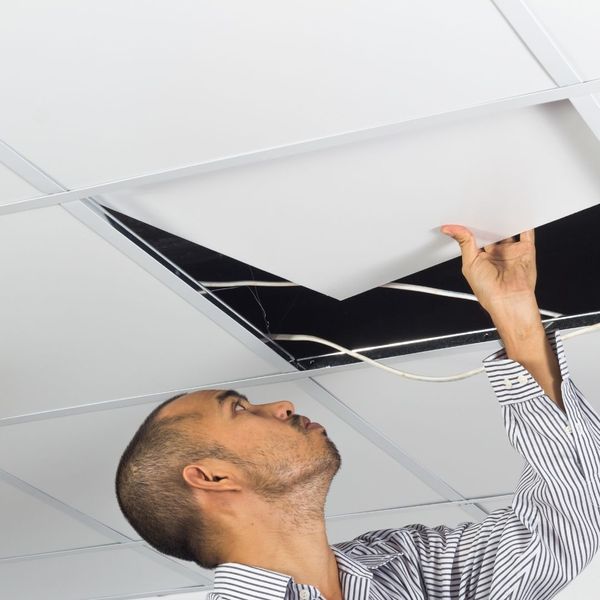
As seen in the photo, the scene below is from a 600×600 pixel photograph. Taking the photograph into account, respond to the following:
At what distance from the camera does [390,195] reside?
1377 mm

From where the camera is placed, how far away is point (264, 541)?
1590 millimetres

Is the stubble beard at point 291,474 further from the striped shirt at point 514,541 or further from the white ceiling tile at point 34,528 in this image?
the white ceiling tile at point 34,528

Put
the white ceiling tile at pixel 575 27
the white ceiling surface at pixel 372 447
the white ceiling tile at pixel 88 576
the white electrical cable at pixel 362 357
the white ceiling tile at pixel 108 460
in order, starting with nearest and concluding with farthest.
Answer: the white ceiling tile at pixel 575 27
the white electrical cable at pixel 362 357
the white ceiling surface at pixel 372 447
the white ceiling tile at pixel 108 460
the white ceiling tile at pixel 88 576

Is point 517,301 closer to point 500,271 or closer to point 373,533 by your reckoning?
point 500,271

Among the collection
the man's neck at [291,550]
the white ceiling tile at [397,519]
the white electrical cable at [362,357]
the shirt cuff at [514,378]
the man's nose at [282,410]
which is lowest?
the man's neck at [291,550]

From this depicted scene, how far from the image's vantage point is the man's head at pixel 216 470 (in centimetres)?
158

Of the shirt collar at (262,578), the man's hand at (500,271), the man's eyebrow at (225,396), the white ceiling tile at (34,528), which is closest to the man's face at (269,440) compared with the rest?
the man's eyebrow at (225,396)

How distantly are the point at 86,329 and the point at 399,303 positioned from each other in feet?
1.71

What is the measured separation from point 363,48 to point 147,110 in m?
0.28

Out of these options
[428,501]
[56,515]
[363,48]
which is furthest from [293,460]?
[56,515]

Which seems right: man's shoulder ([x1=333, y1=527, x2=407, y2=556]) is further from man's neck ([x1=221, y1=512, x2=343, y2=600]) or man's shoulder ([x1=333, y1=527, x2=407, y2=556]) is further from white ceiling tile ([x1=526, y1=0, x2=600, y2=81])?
white ceiling tile ([x1=526, y1=0, x2=600, y2=81])

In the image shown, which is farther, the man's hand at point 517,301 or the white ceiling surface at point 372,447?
the white ceiling surface at point 372,447

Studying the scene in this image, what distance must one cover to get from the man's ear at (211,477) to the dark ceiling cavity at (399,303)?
25 centimetres

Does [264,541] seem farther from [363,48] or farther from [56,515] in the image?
[56,515]
